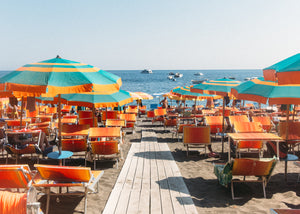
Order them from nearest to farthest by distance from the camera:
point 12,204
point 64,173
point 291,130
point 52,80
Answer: point 12,204 < point 64,173 < point 52,80 < point 291,130

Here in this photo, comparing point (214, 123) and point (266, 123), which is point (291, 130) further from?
point (214, 123)

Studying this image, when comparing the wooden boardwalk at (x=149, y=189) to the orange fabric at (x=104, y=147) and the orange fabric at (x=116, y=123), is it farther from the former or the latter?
the orange fabric at (x=116, y=123)

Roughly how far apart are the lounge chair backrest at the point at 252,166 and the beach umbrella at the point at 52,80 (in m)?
2.64

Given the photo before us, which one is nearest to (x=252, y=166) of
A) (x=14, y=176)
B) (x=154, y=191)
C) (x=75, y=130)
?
(x=154, y=191)

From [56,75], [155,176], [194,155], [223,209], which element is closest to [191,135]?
[194,155]

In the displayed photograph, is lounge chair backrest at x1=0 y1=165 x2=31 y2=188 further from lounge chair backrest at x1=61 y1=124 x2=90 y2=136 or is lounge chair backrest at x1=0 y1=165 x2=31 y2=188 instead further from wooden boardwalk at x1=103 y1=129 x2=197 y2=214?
lounge chair backrest at x1=61 y1=124 x2=90 y2=136

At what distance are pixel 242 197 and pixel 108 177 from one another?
2671 mm

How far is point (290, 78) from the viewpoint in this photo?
3.70 m

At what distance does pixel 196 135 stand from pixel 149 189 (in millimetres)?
3427

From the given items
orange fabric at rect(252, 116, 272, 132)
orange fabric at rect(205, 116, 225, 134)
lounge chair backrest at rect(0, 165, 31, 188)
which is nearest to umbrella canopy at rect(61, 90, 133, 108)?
orange fabric at rect(205, 116, 225, 134)

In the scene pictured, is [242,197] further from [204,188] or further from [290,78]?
[290,78]

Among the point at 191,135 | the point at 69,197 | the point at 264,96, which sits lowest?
the point at 69,197

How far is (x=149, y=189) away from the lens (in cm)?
498

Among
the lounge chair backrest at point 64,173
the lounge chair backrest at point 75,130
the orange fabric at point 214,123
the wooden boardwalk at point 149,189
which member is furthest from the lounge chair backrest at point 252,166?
the orange fabric at point 214,123
